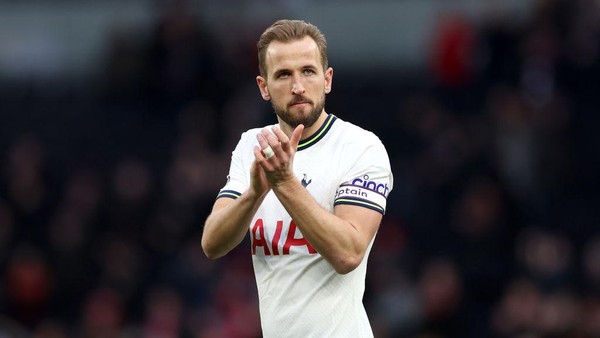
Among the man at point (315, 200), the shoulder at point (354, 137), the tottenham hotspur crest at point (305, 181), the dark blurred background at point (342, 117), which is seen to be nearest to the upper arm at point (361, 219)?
the man at point (315, 200)

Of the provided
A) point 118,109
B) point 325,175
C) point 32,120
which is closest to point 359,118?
point 118,109

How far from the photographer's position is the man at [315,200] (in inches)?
244

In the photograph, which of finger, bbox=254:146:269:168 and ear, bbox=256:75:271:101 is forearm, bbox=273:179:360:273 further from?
ear, bbox=256:75:271:101

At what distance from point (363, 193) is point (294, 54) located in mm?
748

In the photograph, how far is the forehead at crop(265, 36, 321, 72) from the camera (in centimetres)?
626

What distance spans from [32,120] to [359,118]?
14.4 feet

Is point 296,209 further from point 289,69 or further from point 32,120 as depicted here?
point 32,120

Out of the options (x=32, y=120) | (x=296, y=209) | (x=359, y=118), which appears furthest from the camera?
(x=32, y=120)

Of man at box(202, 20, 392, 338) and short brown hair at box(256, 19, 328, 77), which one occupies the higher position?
short brown hair at box(256, 19, 328, 77)

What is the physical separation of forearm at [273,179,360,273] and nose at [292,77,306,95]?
0.55 m

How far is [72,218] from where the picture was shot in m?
15.0

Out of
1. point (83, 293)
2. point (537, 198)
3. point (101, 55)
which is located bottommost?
Answer: point (83, 293)

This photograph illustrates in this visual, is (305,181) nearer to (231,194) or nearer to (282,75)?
(231,194)

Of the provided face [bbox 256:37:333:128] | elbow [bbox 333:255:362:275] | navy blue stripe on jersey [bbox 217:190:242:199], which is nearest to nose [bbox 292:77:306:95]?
face [bbox 256:37:333:128]
